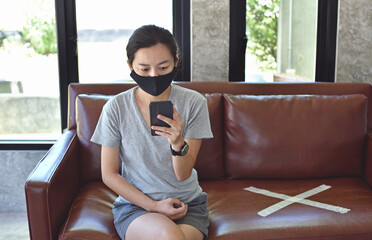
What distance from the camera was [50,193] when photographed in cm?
162

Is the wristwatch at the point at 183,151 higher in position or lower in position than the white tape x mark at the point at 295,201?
higher

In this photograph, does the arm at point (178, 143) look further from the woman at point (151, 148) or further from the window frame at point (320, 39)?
the window frame at point (320, 39)

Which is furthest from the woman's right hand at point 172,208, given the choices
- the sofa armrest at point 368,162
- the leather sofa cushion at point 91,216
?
the sofa armrest at point 368,162

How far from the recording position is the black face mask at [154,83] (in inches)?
63.8

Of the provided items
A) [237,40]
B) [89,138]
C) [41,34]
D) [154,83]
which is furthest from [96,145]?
[237,40]

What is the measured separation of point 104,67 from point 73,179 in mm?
1110

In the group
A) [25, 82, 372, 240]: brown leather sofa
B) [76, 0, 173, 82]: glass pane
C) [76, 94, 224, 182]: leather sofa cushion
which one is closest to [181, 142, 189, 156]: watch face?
[25, 82, 372, 240]: brown leather sofa

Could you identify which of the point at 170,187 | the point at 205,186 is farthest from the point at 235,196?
the point at 170,187

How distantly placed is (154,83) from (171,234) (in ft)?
1.85

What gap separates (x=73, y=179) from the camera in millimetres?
2016

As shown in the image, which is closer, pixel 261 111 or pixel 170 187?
pixel 170 187

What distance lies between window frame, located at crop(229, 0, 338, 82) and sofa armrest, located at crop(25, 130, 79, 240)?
139cm

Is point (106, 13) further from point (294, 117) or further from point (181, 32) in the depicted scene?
point (294, 117)

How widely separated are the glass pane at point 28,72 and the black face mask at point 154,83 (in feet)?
4.82
